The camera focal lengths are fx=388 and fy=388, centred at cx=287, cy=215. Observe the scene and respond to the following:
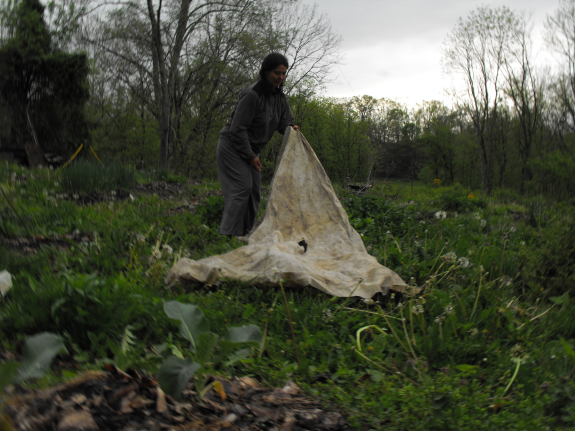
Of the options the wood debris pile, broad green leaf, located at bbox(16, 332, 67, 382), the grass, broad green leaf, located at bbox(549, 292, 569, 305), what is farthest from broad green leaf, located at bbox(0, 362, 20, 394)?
broad green leaf, located at bbox(549, 292, 569, 305)

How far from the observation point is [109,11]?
37.0ft

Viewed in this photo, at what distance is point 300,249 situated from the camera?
3.66 meters

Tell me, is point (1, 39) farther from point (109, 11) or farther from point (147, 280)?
point (147, 280)

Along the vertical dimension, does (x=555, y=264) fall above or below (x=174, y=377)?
above

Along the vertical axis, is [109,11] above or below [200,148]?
above

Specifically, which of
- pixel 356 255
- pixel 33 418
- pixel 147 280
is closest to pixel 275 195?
pixel 356 255

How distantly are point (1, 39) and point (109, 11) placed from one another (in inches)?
115

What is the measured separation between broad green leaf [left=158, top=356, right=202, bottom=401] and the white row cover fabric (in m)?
1.44

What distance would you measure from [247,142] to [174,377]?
3.28 m

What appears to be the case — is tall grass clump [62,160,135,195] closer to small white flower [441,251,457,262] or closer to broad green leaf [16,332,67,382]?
broad green leaf [16,332,67,382]

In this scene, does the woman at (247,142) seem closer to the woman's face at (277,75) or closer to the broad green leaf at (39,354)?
the woman's face at (277,75)

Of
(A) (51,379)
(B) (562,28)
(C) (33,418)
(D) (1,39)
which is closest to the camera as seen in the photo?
(C) (33,418)


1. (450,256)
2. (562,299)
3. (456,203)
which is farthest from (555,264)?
(456,203)

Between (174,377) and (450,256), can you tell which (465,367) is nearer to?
(450,256)
